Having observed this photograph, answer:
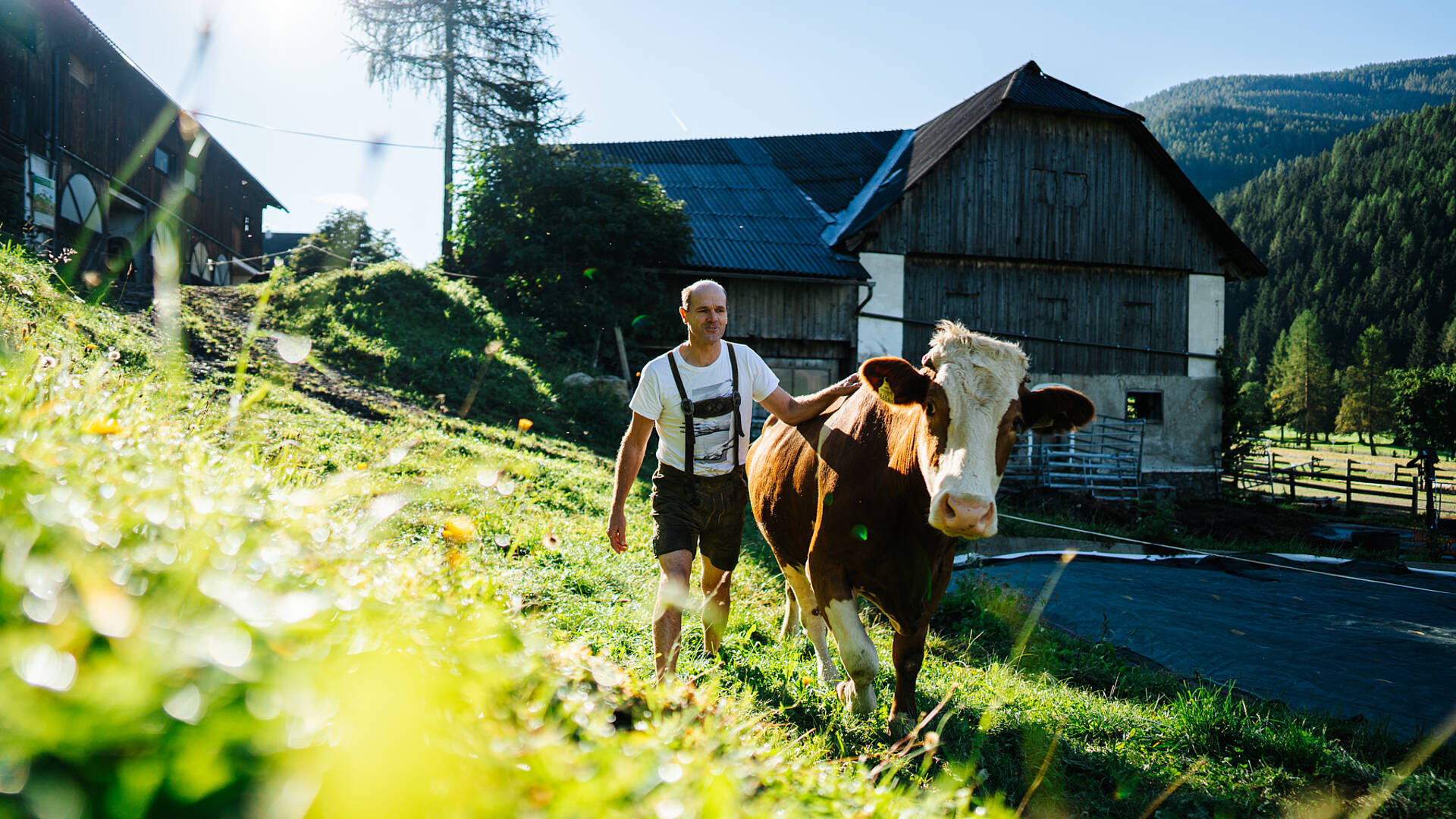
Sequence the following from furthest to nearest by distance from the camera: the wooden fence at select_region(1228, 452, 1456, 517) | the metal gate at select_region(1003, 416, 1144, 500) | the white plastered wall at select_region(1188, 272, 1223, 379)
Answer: the wooden fence at select_region(1228, 452, 1456, 517) < the white plastered wall at select_region(1188, 272, 1223, 379) < the metal gate at select_region(1003, 416, 1144, 500)

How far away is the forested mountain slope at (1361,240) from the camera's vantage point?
8719 centimetres

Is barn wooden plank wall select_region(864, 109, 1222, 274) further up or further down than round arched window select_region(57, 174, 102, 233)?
further up

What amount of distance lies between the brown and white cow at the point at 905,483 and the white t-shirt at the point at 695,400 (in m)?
0.54

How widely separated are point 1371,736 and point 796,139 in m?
24.8

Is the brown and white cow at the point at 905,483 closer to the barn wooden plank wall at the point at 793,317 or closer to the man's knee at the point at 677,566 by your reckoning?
the man's knee at the point at 677,566

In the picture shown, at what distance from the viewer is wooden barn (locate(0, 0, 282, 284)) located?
1449 centimetres

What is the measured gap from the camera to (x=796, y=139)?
26.2 meters

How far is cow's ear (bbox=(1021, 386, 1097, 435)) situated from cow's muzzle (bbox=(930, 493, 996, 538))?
0.71 m

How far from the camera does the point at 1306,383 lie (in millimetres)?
82125

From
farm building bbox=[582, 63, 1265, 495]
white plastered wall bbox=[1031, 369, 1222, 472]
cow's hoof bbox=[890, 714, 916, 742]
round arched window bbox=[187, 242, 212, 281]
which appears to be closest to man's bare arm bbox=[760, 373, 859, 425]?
cow's hoof bbox=[890, 714, 916, 742]

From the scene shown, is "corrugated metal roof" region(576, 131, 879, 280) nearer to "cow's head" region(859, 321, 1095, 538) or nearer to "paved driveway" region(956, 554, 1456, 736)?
"paved driveway" region(956, 554, 1456, 736)

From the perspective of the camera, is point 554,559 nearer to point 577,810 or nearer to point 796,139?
point 577,810

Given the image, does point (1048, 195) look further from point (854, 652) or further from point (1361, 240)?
point (1361, 240)

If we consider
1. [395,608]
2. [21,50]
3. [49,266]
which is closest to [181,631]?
[395,608]
